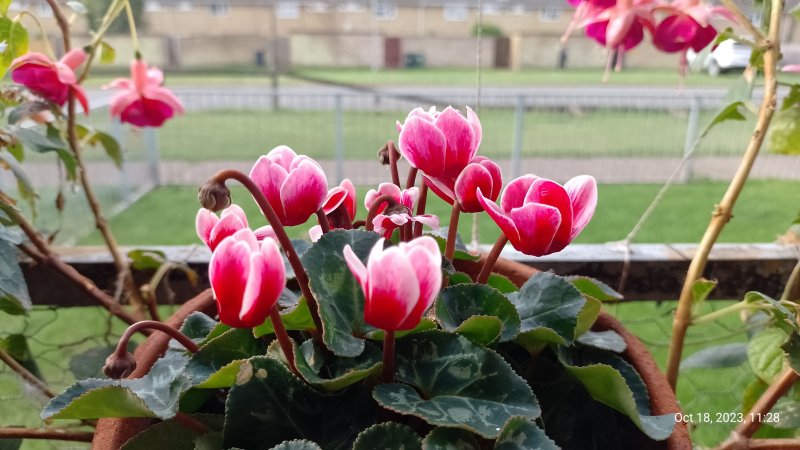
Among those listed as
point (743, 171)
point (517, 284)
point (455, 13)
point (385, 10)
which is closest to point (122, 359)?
point (517, 284)

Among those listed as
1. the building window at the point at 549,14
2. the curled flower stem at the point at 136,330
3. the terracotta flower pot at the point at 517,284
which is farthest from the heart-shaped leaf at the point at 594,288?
the building window at the point at 549,14

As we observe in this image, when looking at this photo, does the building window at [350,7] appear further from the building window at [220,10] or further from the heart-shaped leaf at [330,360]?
the heart-shaped leaf at [330,360]

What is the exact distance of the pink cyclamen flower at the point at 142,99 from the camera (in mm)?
600

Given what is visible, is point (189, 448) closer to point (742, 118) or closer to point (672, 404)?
point (672, 404)

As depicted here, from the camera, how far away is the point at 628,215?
84.8 inches

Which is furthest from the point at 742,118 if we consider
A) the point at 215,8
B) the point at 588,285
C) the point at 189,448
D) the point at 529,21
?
the point at 529,21

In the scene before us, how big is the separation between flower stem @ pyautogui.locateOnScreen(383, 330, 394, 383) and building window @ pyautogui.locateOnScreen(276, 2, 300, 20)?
45.2 feet

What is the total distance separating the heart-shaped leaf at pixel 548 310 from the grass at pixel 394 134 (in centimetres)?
322

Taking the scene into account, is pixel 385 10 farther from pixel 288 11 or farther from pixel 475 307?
pixel 475 307

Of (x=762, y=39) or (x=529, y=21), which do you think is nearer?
(x=762, y=39)

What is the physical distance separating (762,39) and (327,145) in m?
3.60

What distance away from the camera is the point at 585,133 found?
15.0 feet

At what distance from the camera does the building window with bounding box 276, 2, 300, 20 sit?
519 inches

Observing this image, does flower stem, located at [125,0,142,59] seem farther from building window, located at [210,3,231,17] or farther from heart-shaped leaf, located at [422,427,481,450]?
building window, located at [210,3,231,17]
